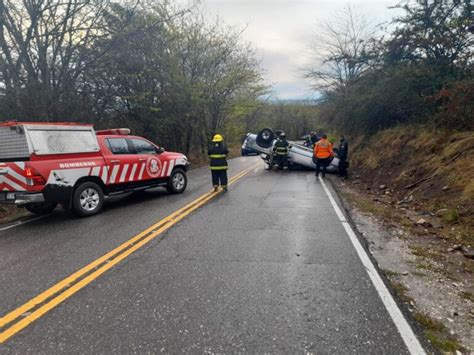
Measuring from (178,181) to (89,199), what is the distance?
308 cm

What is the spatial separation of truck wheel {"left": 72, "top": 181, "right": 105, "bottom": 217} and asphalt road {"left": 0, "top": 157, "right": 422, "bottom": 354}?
0.36 metres

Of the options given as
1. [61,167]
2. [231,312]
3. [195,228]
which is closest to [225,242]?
[195,228]

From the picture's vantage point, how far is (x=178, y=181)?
31.6 feet

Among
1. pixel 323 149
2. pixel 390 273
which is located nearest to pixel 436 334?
pixel 390 273

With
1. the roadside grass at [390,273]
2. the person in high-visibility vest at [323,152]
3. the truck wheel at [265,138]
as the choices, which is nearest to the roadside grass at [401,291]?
the roadside grass at [390,273]

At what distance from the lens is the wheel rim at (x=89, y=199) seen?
6.86 metres

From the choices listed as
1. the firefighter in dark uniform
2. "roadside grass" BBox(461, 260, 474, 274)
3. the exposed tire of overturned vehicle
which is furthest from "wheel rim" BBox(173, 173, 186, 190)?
"roadside grass" BBox(461, 260, 474, 274)

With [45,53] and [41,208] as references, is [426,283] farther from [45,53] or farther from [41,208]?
[45,53]

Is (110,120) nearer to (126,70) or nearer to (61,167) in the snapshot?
(126,70)

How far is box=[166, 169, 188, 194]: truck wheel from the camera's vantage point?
9352 millimetres

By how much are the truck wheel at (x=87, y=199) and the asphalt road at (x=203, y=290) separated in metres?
0.36

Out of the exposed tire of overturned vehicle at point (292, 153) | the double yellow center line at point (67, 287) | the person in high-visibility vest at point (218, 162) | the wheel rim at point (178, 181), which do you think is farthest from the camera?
the exposed tire of overturned vehicle at point (292, 153)

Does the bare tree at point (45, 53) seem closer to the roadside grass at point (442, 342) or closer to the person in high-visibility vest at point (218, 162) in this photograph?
the person in high-visibility vest at point (218, 162)

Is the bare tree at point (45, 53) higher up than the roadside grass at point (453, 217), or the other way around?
the bare tree at point (45, 53)
